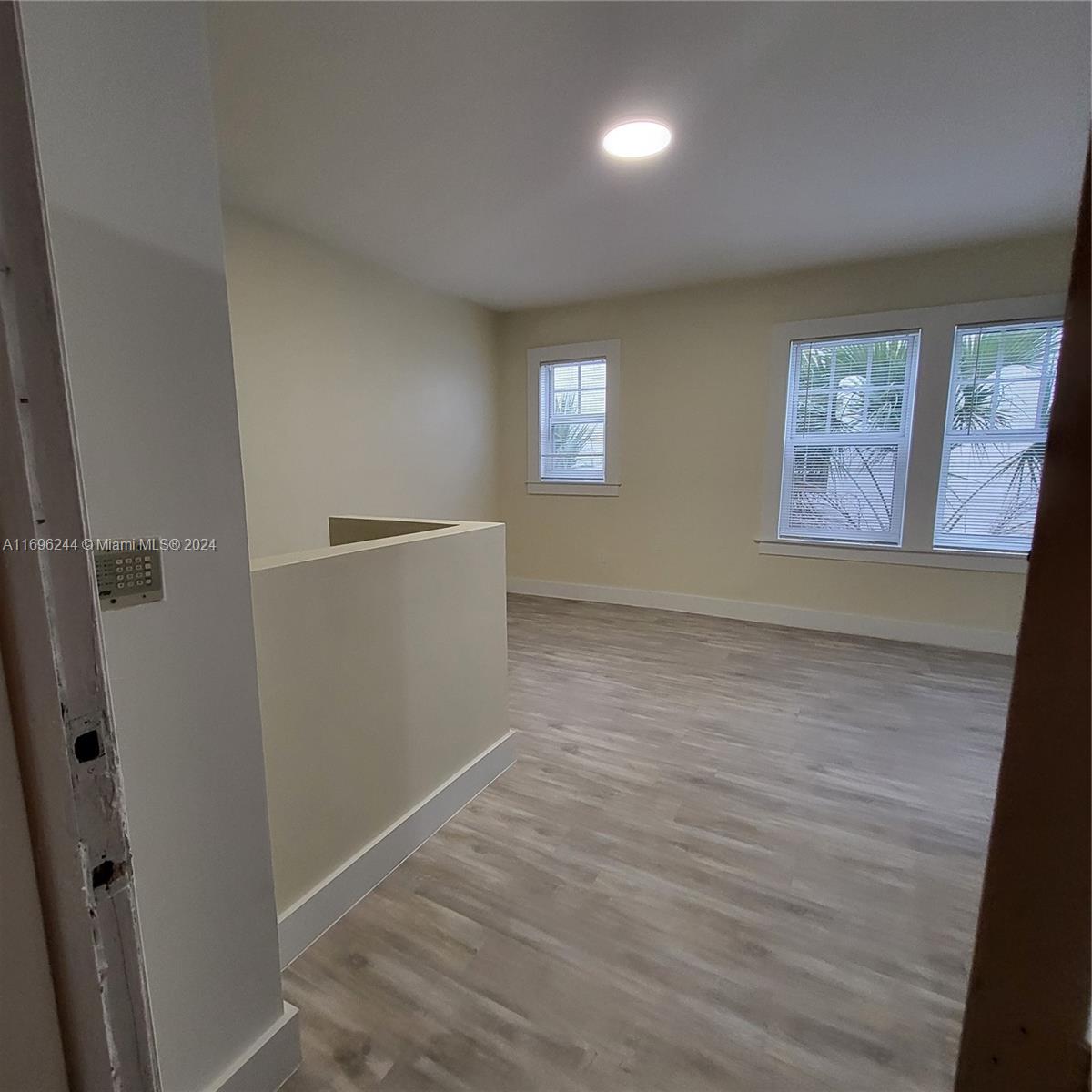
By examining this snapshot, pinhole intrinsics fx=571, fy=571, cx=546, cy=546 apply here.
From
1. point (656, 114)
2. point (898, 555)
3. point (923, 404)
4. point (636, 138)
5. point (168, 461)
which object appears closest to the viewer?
point (168, 461)

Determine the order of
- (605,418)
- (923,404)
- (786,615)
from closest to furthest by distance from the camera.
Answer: (923,404) < (786,615) < (605,418)

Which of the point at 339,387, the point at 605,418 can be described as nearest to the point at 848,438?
the point at 605,418

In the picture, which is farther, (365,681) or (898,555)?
(898,555)

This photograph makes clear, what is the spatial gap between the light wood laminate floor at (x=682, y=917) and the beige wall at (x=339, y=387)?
1.87 meters

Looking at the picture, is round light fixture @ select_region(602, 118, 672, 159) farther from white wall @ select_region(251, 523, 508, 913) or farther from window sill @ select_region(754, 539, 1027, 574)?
window sill @ select_region(754, 539, 1027, 574)

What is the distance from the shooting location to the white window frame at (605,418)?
4816mm

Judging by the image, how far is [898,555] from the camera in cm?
396

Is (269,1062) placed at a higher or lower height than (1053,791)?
lower

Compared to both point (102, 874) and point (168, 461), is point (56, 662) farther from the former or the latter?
point (168, 461)

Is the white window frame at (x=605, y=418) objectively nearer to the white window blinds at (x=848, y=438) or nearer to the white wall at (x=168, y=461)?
the white window blinds at (x=848, y=438)

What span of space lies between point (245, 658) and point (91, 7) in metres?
1.00

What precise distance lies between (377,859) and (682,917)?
91 cm

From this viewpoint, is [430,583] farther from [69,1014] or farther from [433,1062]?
[69,1014]

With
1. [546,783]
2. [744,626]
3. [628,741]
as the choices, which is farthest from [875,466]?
[546,783]
